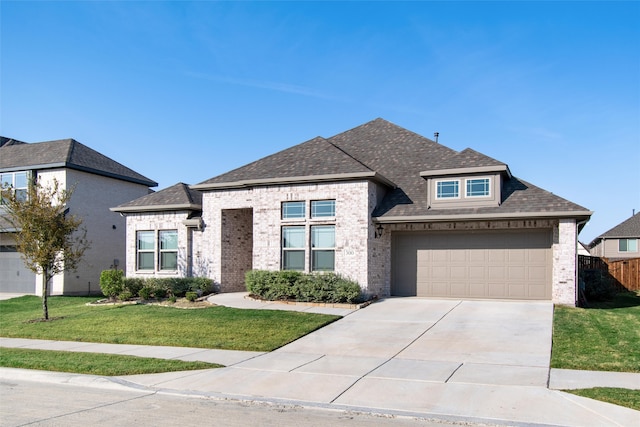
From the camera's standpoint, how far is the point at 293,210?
19.1m

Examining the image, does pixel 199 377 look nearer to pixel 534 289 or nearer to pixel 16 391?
pixel 16 391

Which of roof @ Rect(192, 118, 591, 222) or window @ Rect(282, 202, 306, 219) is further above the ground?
roof @ Rect(192, 118, 591, 222)

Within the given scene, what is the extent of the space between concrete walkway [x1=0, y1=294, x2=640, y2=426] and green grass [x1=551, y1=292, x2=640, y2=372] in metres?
0.34

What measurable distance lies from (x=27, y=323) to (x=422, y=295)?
12.7 m

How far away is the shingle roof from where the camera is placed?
45.1 metres

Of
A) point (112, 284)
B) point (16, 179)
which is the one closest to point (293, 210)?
point (112, 284)

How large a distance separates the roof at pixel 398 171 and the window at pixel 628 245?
3100cm

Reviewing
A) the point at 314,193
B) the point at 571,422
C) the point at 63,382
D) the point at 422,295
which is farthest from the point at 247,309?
the point at 571,422

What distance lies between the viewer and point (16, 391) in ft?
28.5

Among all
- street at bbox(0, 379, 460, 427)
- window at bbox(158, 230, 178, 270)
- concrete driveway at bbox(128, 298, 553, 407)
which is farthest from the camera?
window at bbox(158, 230, 178, 270)

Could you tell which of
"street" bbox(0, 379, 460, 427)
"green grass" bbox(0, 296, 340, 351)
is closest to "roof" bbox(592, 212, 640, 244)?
"green grass" bbox(0, 296, 340, 351)

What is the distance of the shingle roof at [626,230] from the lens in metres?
45.1

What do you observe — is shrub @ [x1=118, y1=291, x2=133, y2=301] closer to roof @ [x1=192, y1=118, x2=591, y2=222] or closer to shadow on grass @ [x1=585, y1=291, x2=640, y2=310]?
roof @ [x1=192, y1=118, x2=591, y2=222]

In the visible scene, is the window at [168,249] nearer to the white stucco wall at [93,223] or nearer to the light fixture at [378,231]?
the white stucco wall at [93,223]
